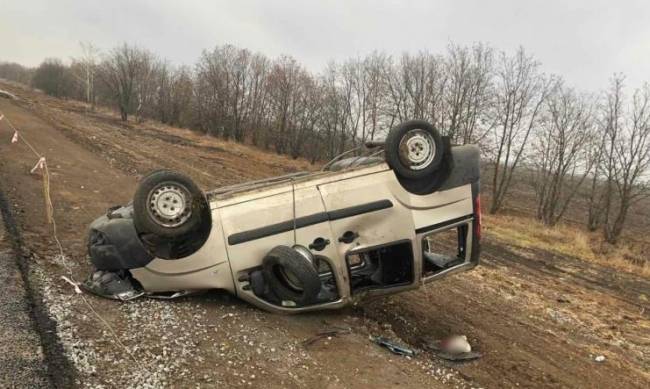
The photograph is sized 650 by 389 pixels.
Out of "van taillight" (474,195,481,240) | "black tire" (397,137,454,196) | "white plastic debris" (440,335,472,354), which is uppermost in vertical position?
"black tire" (397,137,454,196)

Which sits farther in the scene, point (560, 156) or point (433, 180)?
point (560, 156)

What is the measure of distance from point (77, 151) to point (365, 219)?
12.9 meters

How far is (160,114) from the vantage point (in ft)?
168

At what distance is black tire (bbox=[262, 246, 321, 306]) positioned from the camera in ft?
14.9

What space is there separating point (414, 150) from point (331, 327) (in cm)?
215

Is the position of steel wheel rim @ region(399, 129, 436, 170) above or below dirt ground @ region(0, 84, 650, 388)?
above

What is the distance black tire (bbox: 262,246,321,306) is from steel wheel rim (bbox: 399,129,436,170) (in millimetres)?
1583

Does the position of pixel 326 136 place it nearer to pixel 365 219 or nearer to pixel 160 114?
pixel 160 114

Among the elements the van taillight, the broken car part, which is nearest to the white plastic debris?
the broken car part

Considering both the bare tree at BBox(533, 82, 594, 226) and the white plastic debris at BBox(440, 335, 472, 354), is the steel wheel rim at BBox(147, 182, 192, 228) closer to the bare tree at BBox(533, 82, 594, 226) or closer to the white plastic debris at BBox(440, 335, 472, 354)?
the white plastic debris at BBox(440, 335, 472, 354)

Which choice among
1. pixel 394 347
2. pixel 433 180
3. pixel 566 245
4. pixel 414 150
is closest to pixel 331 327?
pixel 394 347

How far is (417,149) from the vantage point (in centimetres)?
509

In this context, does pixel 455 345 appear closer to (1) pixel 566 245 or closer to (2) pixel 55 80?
(1) pixel 566 245

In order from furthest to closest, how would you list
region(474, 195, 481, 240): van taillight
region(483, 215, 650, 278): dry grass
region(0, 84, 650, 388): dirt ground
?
1. region(483, 215, 650, 278): dry grass
2. region(474, 195, 481, 240): van taillight
3. region(0, 84, 650, 388): dirt ground
